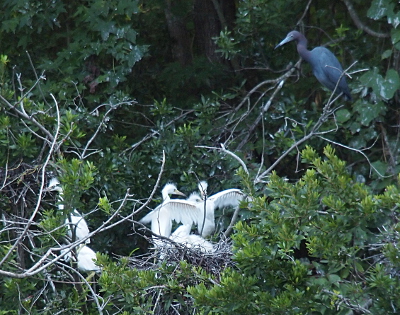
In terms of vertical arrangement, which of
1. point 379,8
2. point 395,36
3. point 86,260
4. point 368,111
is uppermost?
point 379,8

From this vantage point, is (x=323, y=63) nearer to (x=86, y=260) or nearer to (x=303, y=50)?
(x=303, y=50)

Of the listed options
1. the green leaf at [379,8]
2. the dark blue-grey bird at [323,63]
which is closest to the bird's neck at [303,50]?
the dark blue-grey bird at [323,63]

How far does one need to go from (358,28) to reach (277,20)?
67cm

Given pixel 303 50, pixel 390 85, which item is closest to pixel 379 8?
pixel 390 85

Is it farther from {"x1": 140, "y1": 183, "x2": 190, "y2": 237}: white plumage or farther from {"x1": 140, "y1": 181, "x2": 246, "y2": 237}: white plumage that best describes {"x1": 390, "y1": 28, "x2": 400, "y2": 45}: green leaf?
{"x1": 140, "y1": 183, "x2": 190, "y2": 237}: white plumage

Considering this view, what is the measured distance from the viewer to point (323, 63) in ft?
20.6

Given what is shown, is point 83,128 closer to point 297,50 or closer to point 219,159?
point 219,159

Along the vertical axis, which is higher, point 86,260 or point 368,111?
point 368,111

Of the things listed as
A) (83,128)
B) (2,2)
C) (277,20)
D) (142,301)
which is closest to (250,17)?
(277,20)

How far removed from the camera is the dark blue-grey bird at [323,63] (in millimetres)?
6203

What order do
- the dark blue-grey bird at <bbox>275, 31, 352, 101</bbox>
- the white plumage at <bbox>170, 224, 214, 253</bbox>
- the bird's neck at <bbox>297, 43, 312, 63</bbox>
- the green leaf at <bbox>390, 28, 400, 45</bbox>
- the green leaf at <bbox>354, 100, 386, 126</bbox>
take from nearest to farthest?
the white plumage at <bbox>170, 224, 214, 253</bbox> < the green leaf at <bbox>390, 28, 400, 45</bbox> < the green leaf at <bbox>354, 100, 386, 126</bbox> < the dark blue-grey bird at <bbox>275, 31, 352, 101</bbox> < the bird's neck at <bbox>297, 43, 312, 63</bbox>

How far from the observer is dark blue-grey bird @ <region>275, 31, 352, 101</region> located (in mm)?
6203

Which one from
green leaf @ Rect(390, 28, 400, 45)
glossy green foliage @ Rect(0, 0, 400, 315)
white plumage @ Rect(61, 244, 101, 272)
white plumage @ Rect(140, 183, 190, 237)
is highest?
green leaf @ Rect(390, 28, 400, 45)

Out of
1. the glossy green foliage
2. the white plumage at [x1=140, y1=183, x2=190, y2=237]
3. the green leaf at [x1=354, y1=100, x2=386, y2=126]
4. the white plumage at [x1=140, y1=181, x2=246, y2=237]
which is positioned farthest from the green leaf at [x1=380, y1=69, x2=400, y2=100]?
the white plumage at [x1=140, y1=183, x2=190, y2=237]
